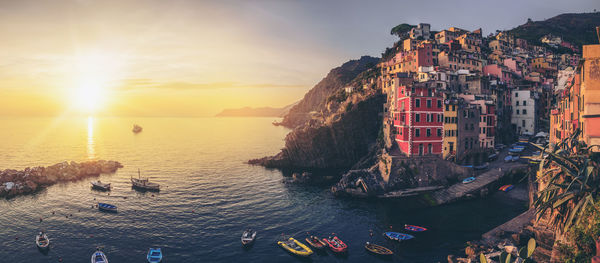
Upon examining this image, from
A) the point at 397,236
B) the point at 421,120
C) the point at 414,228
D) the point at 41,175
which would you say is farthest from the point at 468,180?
the point at 41,175

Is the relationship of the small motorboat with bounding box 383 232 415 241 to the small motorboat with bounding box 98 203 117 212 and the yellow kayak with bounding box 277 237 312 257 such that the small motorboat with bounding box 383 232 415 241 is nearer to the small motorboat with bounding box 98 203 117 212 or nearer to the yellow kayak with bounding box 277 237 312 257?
the yellow kayak with bounding box 277 237 312 257

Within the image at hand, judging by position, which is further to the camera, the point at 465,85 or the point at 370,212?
the point at 465,85

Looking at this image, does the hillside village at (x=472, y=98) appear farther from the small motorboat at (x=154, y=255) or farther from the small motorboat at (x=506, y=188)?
the small motorboat at (x=154, y=255)

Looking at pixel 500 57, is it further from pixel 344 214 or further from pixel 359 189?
pixel 344 214

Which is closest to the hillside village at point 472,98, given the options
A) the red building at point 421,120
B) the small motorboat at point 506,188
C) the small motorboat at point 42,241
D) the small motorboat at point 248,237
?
the red building at point 421,120

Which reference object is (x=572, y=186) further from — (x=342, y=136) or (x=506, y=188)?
(x=342, y=136)

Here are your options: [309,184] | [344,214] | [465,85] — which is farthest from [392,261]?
[465,85]
